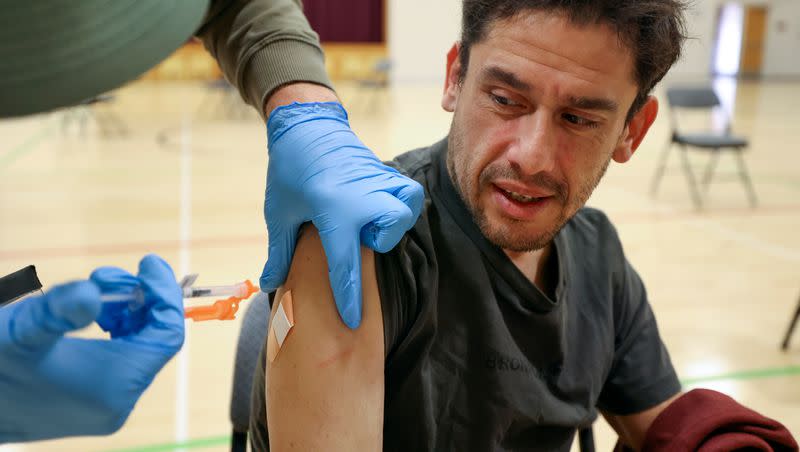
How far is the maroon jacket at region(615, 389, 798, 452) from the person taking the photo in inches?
44.9

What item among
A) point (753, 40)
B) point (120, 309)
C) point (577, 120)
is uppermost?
point (577, 120)

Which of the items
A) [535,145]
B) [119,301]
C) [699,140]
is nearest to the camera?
[119,301]

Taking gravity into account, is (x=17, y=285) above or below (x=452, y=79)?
below

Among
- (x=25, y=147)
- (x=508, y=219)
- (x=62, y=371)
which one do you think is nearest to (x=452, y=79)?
(x=508, y=219)

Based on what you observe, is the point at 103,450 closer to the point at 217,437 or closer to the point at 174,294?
the point at 217,437

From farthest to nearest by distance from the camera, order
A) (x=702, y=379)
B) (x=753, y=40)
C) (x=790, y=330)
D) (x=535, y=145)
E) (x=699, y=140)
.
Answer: (x=753, y=40) < (x=699, y=140) < (x=790, y=330) < (x=702, y=379) < (x=535, y=145)

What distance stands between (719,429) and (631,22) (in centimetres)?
64

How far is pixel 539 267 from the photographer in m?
1.30

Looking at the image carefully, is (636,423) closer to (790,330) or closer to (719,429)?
(719,429)

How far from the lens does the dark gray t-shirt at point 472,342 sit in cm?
110

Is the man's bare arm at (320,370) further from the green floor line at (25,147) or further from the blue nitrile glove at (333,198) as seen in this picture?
the green floor line at (25,147)

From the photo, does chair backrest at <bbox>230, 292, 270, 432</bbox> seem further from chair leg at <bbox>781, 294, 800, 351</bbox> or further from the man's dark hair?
chair leg at <bbox>781, 294, 800, 351</bbox>

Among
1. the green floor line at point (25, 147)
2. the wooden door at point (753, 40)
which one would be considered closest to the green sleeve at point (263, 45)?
the green floor line at point (25, 147)

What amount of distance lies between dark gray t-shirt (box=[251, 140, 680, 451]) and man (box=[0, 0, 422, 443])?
0.13m
